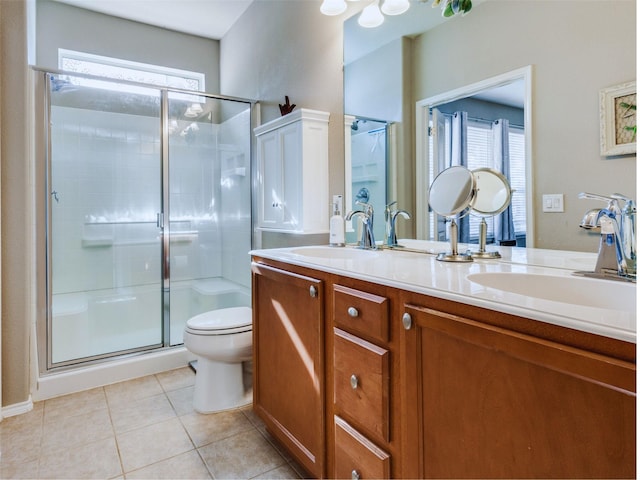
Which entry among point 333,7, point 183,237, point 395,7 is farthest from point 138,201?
point 395,7

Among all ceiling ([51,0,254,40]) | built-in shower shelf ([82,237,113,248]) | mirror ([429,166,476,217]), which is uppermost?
ceiling ([51,0,254,40])

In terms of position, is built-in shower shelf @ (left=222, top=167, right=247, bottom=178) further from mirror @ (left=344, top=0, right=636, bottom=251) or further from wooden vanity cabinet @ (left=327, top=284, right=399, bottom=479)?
wooden vanity cabinet @ (left=327, top=284, right=399, bottom=479)

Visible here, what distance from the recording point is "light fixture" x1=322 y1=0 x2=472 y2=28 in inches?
56.6

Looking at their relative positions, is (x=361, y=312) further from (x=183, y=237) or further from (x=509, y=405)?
(x=183, y=237)

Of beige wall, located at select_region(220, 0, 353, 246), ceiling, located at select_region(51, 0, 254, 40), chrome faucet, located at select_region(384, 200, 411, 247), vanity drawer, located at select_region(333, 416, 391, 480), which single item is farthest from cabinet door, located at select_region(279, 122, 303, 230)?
ceiling, located at select_region(51, 0, 254, 40)

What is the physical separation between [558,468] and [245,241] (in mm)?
2621

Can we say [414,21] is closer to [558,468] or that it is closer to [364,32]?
[364,32]

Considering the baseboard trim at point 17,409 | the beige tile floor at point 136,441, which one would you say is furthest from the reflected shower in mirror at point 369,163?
the baseboard trim at point 17,409

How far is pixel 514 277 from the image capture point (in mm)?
1060

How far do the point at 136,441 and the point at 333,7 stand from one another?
2.37 meters

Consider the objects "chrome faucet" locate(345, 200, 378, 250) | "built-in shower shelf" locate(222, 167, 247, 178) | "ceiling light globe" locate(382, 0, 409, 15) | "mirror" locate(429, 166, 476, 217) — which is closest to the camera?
"mirror" locate(429, 166, 476, 217)

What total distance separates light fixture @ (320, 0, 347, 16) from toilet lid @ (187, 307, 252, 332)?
1.72 meters

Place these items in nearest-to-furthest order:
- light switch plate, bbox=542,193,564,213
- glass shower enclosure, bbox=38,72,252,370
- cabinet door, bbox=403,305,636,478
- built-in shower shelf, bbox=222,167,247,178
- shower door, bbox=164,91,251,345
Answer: cabinet door, bbox=403,305,636,478, light switch plate, bbox=542,193,564,213, glass shower enclosure, bbox=38,72,252,370, shower door, bbox=164,91,251,345, built-in shower shelf, bbox=222,167,247,178

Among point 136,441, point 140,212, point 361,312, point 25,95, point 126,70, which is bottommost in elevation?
point 136,441
